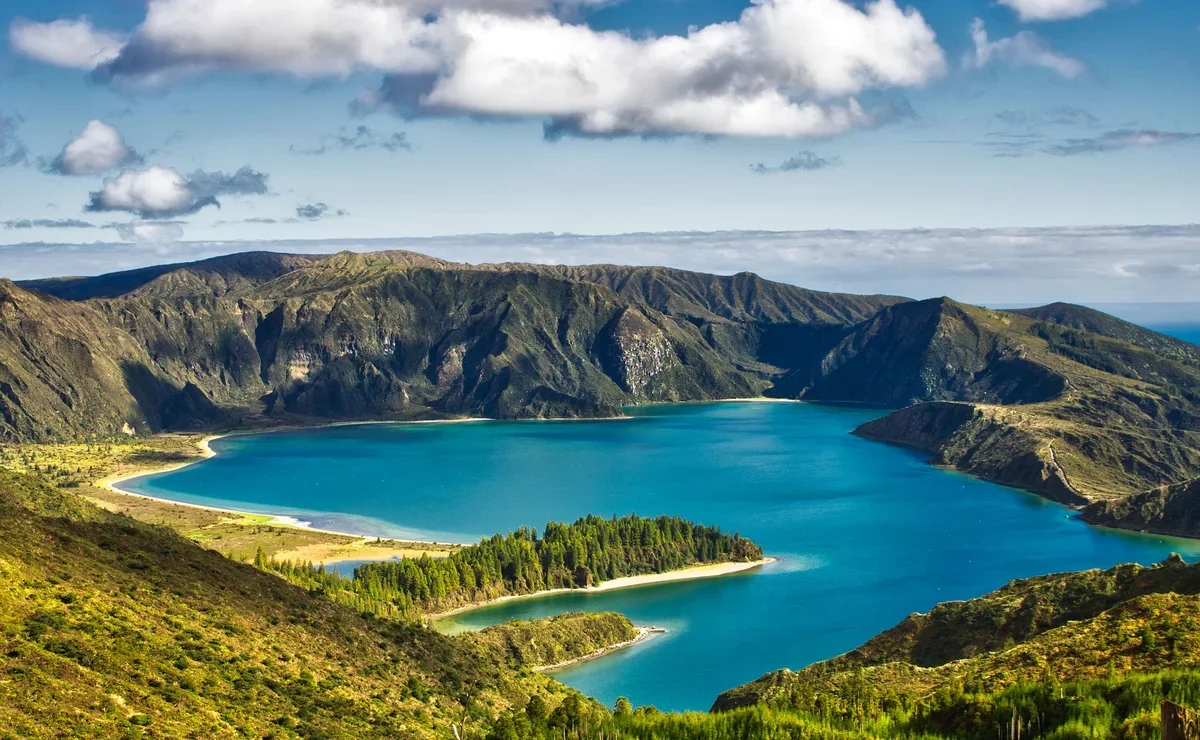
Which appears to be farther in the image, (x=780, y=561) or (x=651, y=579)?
(x=780, y=561)

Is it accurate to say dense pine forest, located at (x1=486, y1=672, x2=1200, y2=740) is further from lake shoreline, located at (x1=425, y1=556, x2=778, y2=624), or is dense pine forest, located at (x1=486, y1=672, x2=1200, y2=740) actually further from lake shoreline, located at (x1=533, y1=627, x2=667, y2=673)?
lake shoreline, located at (x1=425, y1=556, x2=778, y2=624)

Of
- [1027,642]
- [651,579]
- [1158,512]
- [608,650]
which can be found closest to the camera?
[1027,642]

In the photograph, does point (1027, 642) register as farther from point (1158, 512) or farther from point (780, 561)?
point (1158, 512)

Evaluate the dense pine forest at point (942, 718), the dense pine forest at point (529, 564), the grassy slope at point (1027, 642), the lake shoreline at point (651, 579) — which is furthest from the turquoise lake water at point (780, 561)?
the dense pine forest at point (942, 718)

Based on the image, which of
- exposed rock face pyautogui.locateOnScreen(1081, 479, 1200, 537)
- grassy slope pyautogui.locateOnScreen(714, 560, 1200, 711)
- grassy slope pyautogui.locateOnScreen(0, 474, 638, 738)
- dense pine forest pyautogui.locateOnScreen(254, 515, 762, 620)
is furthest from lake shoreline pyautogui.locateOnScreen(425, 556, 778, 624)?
exposed rock face pyautogui.locateOnScreen(1081, 479, 1200, 537)

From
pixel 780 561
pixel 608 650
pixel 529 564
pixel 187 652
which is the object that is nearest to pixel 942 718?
pixel 187 652

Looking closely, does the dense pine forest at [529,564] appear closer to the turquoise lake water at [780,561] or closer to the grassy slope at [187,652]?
the turquoise lake water at [780,561]
